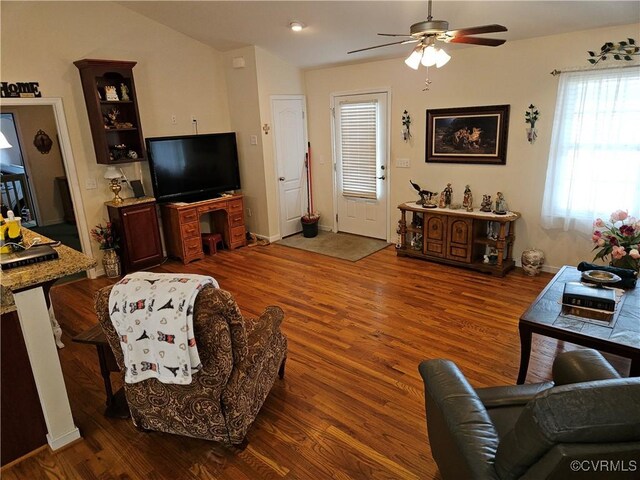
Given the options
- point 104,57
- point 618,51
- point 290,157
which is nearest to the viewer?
point 618,51

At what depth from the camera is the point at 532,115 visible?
442cm

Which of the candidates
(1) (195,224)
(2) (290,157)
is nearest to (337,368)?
(1) (195,224)

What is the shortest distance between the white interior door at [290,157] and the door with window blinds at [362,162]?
0.59 m

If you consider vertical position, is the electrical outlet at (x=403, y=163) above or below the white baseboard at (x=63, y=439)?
above

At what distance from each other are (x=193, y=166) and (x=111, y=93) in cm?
131

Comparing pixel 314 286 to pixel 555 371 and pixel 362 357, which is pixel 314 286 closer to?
pixel 362 357

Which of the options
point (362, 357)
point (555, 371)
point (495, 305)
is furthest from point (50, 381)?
point (495, 305)

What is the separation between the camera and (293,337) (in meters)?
3.48

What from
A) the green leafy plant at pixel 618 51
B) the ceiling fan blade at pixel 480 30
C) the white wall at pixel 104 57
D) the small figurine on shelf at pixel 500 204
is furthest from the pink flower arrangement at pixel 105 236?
the green leafy plant at pixel 618 51

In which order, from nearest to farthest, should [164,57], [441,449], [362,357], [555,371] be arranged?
1. [441,449]
2. [555,371]
3. [362,357]
4. [164,57]

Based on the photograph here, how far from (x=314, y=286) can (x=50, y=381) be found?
274cm

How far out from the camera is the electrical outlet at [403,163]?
219 inches

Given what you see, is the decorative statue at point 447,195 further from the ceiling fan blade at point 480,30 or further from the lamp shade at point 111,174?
the lamp shade at point 111,174
